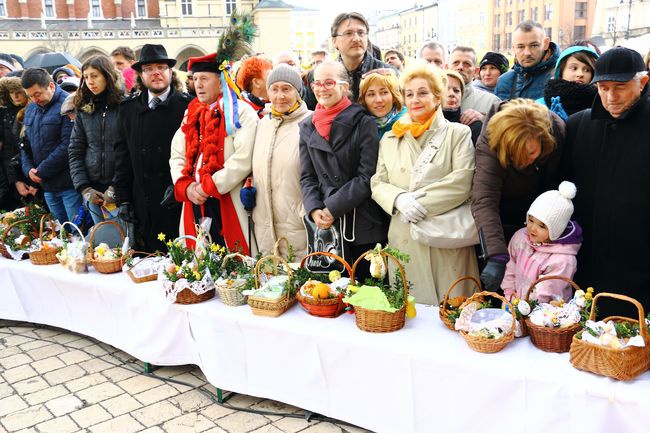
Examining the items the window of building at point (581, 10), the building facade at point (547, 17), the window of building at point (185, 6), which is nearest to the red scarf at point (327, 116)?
the window of building at point (185, 6)

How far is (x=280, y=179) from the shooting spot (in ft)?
12.2

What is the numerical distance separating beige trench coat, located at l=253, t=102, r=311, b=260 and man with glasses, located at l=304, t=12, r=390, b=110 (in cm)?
54

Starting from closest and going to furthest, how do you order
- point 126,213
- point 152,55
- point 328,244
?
point 328,244
point 152,55
point 126,213

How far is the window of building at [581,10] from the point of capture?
177 ft

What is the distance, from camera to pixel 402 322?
2732 millimetres

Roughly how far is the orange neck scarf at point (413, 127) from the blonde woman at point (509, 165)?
0.30 meters

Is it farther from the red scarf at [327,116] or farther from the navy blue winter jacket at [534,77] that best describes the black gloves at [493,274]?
the navy blue winter jacket at [534,77]

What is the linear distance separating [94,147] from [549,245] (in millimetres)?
3726

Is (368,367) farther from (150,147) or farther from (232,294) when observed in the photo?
(150,147)

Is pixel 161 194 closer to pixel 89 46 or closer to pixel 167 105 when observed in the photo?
pixel 167 105

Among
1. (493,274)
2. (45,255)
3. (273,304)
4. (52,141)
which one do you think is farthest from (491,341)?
(52,141)

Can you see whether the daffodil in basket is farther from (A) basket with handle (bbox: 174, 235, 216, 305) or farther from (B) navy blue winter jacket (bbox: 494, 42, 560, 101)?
(B) navy blue winter jacket (bbox: 494, 42, 560, 101)

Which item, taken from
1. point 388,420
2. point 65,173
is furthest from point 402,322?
point 65,173

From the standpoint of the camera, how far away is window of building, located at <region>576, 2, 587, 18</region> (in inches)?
2122
